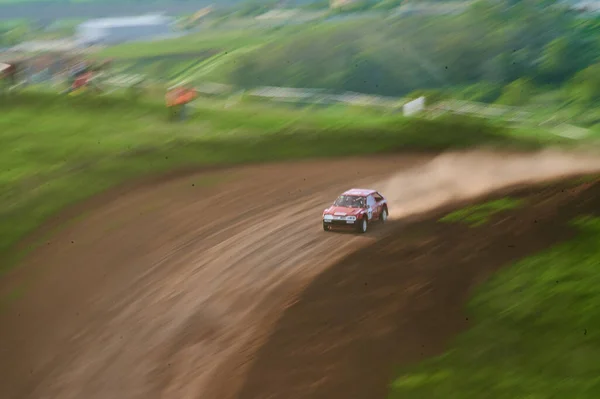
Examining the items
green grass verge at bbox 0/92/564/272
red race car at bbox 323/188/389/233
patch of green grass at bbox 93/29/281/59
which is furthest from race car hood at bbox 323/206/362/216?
patch of green grass at bbox 93/29/281/59

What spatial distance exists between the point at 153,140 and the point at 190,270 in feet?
4.25

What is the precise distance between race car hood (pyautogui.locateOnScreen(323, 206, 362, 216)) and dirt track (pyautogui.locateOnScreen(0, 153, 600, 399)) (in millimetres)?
106

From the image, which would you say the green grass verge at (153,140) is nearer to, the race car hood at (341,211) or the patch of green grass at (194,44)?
the patch of green grass at (194,44)

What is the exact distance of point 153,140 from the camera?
6.34 metres

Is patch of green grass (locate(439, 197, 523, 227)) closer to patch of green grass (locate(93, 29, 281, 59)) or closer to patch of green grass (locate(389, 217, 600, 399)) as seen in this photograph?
patch of green grass (locate(389, 217, 600, 399))

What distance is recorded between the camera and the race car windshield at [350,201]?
19.1 ft

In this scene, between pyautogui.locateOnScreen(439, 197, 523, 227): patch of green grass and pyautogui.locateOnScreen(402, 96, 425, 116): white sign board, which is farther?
pyautogui.locateOnScreen(402, 96, 425, 116): white sign board

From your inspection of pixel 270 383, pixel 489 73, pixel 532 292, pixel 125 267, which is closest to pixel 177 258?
pixel 125 267

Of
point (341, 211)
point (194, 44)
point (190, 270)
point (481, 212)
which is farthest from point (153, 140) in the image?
Answer: point (481, 212)

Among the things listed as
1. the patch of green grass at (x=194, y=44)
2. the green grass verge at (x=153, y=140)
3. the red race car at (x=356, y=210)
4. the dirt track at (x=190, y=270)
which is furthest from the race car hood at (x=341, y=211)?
the patch of green grass at (x=194, y=44)

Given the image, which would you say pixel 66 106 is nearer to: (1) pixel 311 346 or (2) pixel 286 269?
(2) pixel 286 269

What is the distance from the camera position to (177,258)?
224 inches

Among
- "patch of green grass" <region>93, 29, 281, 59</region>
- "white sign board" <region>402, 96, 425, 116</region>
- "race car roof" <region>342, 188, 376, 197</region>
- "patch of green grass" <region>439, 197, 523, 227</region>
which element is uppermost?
"patch of green grass" <region>93, 29, 281, 59</region>

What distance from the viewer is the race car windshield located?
5830mm
